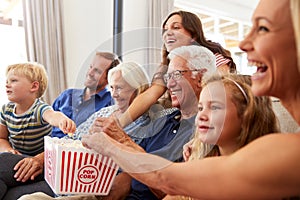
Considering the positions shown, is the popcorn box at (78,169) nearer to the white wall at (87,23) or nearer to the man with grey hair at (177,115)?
the man with grey hair at (177,115)

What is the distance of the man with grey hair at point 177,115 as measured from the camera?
46.9 inches

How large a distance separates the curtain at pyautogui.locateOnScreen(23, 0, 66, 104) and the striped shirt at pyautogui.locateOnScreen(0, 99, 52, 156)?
4.50 feet

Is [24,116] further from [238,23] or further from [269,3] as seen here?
[238,23]

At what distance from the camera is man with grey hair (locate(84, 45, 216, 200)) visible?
1.19 metres

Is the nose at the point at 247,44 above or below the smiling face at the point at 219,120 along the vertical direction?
above

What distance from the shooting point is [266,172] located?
64cm

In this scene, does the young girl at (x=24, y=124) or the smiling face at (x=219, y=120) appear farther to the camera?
the young girl at (x=24, y=124)

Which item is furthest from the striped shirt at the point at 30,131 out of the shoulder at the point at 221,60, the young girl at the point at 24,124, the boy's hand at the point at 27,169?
the shoulder at the point at 221,60

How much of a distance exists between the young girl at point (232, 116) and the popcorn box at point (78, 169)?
0.28 m

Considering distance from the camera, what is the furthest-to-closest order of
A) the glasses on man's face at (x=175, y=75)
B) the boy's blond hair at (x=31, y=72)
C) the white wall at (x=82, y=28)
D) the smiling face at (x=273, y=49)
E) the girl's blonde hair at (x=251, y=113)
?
the white wall at (x=82, y=28) → the boy's blond hair at (x=31, y=72) → the glasses on man's face at (x=175, y=75) → the girl's blonde hair at (x=251, y=113) → the smiling face at (x=273, y=49)

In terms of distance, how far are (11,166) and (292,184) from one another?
1.15 metres

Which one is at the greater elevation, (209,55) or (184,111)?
(209,55)

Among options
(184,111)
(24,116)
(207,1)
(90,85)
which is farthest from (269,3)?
(207,1)

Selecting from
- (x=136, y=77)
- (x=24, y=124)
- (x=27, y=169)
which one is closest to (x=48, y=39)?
(x=24, y=124)
